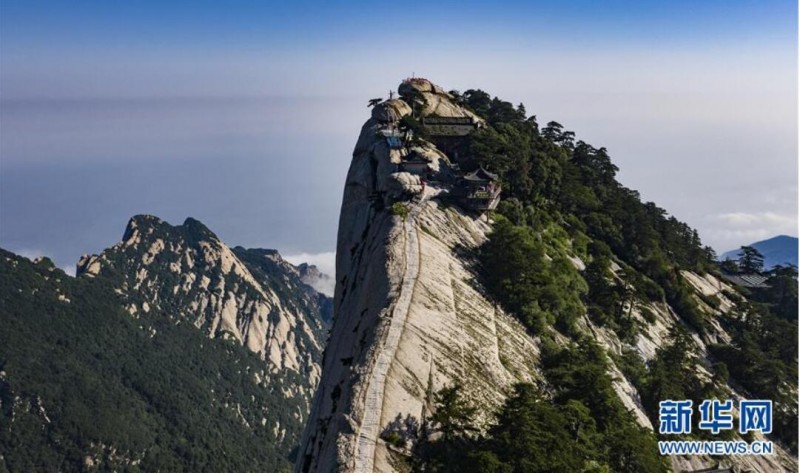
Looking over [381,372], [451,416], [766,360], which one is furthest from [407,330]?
[766,360]

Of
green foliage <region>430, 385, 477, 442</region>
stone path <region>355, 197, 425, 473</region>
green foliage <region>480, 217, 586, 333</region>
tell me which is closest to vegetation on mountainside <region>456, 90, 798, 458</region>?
green foliage <region>480, 217, 586, 333</region>

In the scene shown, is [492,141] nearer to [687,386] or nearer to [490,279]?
[490,279]

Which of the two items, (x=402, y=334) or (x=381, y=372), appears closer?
(x=381, y=372)

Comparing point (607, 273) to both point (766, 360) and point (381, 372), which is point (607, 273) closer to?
point (766, 360)

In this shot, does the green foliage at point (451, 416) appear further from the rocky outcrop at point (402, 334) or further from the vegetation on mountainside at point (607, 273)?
the vegetation on mountainside at point (607, 273)

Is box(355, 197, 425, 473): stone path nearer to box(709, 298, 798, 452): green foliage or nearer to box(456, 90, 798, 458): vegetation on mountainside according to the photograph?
box(456, 90, 798, 458): vegetation on mountainside

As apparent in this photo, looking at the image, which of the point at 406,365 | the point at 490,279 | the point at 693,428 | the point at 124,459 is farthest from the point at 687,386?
the point at 124,459
